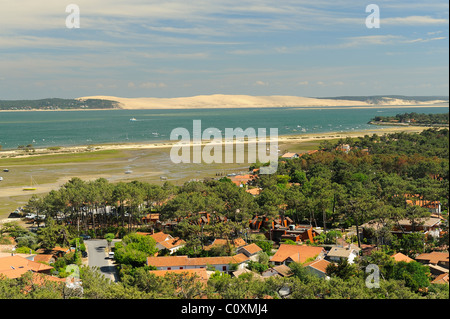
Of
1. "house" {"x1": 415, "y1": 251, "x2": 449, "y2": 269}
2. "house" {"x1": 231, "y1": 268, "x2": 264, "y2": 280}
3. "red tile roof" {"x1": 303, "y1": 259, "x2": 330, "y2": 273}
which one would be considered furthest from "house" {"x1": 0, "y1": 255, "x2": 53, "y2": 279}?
"house" {"x1": 415, "y1": 251, "x2": 449, "y2": 269}

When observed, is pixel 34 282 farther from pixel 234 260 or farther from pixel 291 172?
pixel 291 172

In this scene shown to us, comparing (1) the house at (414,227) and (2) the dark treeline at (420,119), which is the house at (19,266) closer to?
(1) the house at (414,227)

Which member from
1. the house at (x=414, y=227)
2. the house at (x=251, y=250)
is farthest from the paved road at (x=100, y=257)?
the house at (x=414, y=227)

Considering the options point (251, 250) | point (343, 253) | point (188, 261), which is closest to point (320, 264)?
point (343, 253)

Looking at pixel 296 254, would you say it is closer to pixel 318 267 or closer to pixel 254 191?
pixel 318 267
